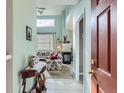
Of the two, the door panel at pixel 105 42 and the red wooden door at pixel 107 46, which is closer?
the red wooden door at pixel 107 46

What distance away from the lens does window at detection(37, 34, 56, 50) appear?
1465 centimetres

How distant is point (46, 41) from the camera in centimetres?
1481

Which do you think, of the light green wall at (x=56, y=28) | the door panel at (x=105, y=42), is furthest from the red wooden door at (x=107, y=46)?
the light green wall at (x=56, y=28)

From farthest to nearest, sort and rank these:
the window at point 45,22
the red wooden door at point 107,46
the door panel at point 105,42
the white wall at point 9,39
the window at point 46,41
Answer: the window at point 46,41, the window at point 45,22, the white wall at point 9,39, the door panel at point 105,42, the red wooden door at point 107,46

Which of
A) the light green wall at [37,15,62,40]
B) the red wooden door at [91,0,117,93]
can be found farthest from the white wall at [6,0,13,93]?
the light green wall at [37,15,62,40]

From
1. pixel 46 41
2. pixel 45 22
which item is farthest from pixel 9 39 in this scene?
pixel 46 41

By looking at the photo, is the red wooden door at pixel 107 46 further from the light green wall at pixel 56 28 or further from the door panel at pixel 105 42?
the light green wall at pixel 56 28

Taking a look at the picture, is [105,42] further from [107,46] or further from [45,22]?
[45,22]

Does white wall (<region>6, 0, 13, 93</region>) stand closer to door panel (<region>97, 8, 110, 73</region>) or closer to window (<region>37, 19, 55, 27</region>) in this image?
door panel (<region>97, 8, 110, 73</region>)

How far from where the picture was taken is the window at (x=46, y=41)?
14.6m

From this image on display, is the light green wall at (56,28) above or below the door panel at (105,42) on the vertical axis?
above
